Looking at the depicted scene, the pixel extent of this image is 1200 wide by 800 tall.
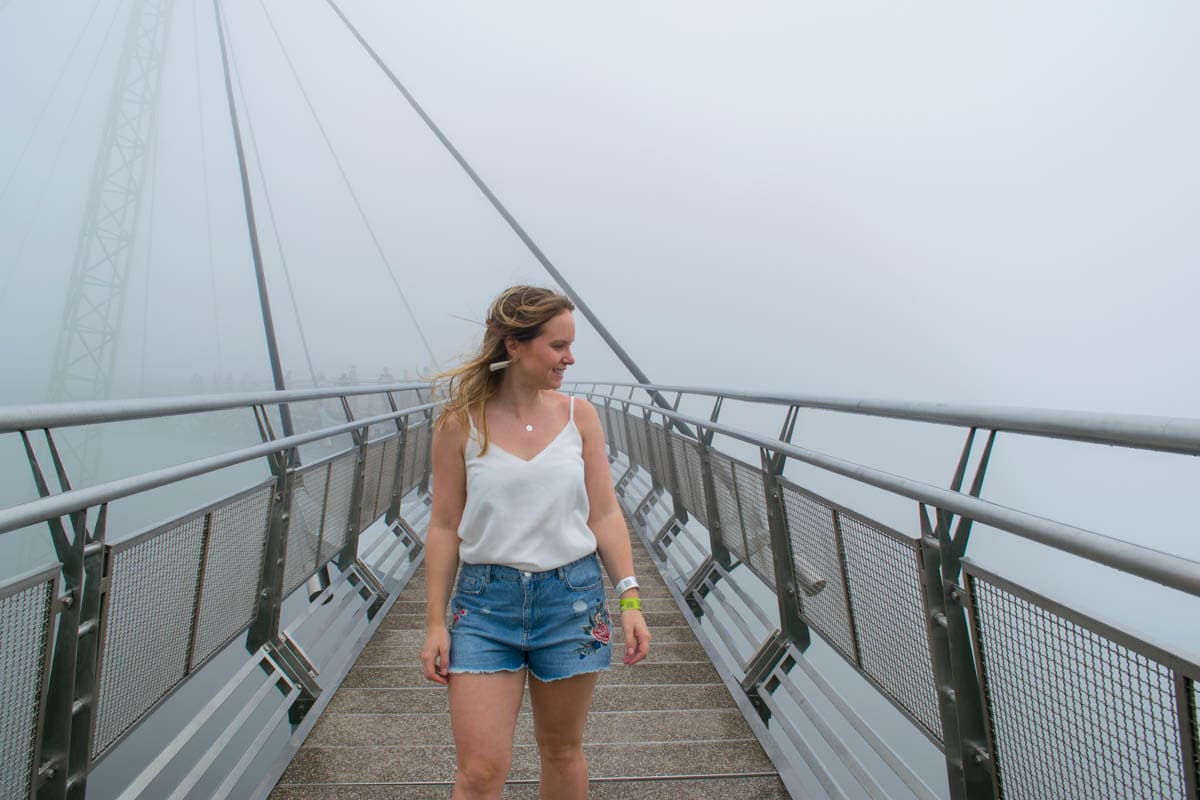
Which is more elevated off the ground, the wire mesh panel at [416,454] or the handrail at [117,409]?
the handrail at [117,409]

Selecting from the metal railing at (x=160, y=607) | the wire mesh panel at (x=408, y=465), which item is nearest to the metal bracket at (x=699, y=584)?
the metal railing at (x=160, y=607)

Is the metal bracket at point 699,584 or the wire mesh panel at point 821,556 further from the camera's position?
the metal bracket at point 699,584

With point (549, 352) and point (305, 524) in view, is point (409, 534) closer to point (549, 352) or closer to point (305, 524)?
point (305, 524)

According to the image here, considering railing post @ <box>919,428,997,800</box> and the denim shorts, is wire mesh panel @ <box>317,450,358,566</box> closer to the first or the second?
the denim shorts

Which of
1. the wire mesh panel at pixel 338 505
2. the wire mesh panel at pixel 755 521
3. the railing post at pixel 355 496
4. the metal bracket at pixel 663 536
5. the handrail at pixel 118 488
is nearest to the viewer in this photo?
the handrail at pixel 118 488

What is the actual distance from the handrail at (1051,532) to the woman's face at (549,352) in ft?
2.57

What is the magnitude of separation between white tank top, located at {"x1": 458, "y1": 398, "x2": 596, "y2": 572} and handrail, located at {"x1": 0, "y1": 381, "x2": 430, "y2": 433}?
79 cm

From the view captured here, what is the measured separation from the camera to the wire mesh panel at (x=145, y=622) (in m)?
1.88

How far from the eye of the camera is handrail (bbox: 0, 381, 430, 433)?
4.85 ft

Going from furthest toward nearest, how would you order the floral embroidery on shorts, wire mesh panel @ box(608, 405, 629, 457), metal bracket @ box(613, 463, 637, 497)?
wire mesh panel @ box(608, 405, 629, 457), metal bracket @ box(613, 463, 637, 497), the floral embroidery on shorts

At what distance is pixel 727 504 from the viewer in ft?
12.6

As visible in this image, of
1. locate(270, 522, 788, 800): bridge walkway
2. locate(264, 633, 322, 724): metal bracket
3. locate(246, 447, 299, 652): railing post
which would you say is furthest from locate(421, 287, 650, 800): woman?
locate(264, 633, 322, 724): metal bracket

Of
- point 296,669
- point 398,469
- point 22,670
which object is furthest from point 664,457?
point 22,670

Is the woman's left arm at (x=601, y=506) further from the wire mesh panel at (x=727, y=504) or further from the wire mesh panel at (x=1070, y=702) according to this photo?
the wire mesh panel at (x=727, y=504)
